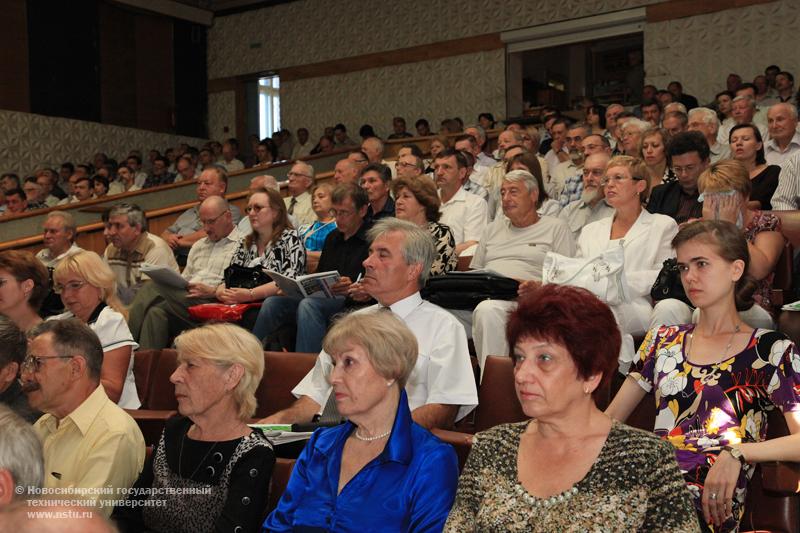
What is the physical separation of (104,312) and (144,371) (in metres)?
0.27

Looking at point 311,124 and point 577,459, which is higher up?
point 311,124

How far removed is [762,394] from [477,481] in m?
0.79

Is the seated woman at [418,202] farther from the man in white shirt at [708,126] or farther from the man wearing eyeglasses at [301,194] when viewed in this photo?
the man in white shirt at [708,126]

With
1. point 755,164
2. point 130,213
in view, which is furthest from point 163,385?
point 755,164

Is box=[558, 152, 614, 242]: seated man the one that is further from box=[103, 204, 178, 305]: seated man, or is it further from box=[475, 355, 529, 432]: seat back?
box=[103, 204, 178, 305]: seated man

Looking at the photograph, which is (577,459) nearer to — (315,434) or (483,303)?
(315,434)

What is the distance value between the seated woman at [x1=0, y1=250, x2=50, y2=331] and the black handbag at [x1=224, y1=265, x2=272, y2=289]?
1076mm

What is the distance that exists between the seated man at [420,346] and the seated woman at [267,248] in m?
1.40

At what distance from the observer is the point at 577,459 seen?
1714mm

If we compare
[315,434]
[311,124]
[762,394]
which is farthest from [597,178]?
[311,124]

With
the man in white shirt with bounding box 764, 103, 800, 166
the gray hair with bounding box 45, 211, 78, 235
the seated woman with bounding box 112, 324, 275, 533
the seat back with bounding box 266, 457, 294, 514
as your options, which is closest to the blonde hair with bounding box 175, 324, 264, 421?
the seated woman with bounding box 112, 324, 275, 533

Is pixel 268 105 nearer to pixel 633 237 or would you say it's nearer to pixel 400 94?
pixel 400 94

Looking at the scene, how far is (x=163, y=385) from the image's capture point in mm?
3277

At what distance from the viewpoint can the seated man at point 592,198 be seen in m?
4.55
